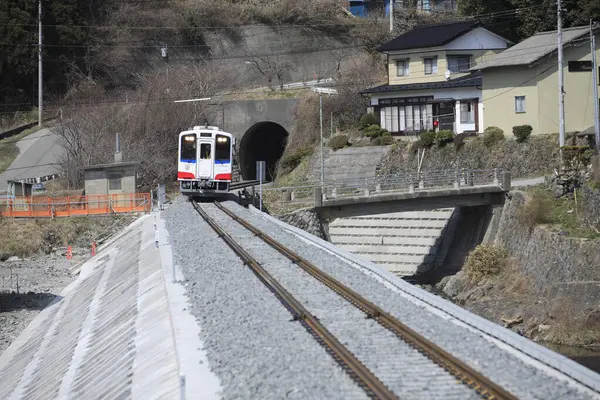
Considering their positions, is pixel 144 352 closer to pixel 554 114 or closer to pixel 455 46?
pixel 554 114

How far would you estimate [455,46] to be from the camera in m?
42.4

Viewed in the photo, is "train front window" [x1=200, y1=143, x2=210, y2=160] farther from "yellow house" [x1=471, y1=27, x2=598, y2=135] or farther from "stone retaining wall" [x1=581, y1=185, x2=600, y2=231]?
"stone retaining wall" [x1=581, y1=185, x2=600, y2=231]

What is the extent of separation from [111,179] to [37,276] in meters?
10.5

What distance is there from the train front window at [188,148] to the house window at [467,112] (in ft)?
44.1

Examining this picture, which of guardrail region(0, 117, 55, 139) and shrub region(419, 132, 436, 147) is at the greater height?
guardrail region(0, 117, 55, 139)

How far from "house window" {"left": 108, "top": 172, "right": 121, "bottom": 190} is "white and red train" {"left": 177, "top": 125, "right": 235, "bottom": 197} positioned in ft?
14.0

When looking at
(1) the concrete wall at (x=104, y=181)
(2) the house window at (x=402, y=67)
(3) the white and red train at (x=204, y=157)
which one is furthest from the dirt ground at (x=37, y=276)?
(2) the house window at (x=402, y=67)

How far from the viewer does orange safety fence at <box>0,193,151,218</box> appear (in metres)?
32.4

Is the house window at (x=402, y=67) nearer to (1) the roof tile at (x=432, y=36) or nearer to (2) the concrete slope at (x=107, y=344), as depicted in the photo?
(1) the roof tile at (x=432, y=36)

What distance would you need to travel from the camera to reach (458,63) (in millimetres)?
42594

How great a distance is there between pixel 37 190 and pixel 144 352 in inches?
1107

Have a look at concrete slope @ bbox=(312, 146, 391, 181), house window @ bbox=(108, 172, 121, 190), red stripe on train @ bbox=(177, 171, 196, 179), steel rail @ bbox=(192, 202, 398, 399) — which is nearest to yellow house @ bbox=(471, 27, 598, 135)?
concrete slope @ bbox=(312, 146, 391, 181)

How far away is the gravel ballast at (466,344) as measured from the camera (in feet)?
26.8

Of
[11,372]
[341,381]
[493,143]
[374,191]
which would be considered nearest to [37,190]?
[374,191]
